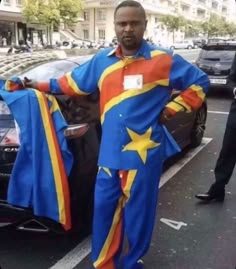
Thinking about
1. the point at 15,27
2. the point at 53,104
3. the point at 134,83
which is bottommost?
the point at 15,27

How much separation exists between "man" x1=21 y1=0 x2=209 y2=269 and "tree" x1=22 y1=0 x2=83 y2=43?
4382cm

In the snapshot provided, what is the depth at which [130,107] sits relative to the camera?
110 inches

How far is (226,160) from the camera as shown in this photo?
180 inches

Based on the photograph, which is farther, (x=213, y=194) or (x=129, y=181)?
(x=213, y=194)

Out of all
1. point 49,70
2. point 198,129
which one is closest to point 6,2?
point 198,129

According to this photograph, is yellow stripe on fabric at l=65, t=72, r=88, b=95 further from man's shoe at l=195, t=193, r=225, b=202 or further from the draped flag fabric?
man's shoe at l=195, t=193, r=225, b=202

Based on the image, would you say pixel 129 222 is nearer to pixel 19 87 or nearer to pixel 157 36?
pixel 19 87

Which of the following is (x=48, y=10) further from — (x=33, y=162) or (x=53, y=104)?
(x=33, y=162)

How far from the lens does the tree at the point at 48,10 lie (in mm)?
45062

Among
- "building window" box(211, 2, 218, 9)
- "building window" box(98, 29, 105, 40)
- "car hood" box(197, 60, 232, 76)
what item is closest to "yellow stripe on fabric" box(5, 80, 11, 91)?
"car hood" box(197, 60, 232, 76)

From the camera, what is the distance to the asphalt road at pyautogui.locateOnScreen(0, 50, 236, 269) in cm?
341

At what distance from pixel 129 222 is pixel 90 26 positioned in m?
78.0

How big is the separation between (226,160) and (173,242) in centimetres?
117

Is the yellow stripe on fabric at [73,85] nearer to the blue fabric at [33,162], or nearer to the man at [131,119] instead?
the man at [131,119]
